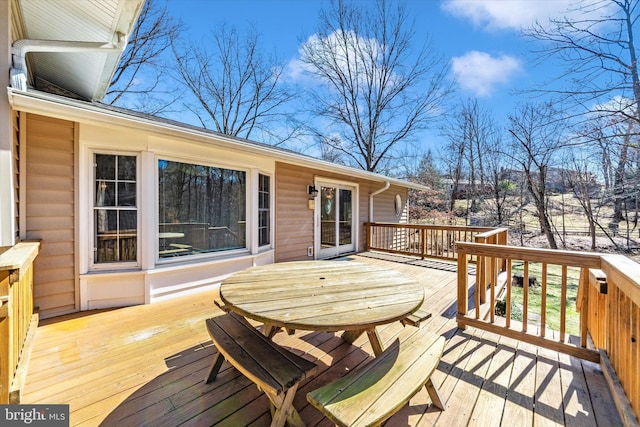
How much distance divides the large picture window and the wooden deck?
1.19 m

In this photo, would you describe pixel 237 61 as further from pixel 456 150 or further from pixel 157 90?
pixel 456 150

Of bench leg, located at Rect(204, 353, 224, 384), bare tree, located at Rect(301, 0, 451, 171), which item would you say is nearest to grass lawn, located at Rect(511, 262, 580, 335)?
bench leg, located at Rect(204, 353, 224, 384)

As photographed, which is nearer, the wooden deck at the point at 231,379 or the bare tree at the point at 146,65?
the wooden deck at the point at 231,379

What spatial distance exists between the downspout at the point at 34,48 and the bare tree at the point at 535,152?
34.9ft

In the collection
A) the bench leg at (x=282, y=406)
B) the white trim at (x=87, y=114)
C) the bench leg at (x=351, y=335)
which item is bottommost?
the bench leg at (x=351, y=335)

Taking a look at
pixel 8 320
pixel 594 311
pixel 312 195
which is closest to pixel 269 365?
pixel 8 320

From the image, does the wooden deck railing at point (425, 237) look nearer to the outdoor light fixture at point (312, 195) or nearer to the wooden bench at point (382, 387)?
the outdoor light fixture at point (312, 195)

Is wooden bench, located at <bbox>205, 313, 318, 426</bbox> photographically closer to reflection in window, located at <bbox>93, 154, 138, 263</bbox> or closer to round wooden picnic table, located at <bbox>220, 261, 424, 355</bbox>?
round wooden picnic table, located at <bbox>220, 261, 424, 355</bbox>

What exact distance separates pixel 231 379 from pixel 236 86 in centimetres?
1517

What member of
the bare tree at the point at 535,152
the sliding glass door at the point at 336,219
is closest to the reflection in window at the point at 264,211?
the sliding glass door at the point at 336,219

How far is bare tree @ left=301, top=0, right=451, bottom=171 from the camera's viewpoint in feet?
41.3

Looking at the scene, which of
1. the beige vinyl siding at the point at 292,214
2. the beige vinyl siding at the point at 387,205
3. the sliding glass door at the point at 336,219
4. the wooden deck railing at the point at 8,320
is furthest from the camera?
the beige vinyl siding at the point at 387,205

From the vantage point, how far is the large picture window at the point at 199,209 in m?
3.68

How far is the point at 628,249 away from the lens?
26.1 feet
